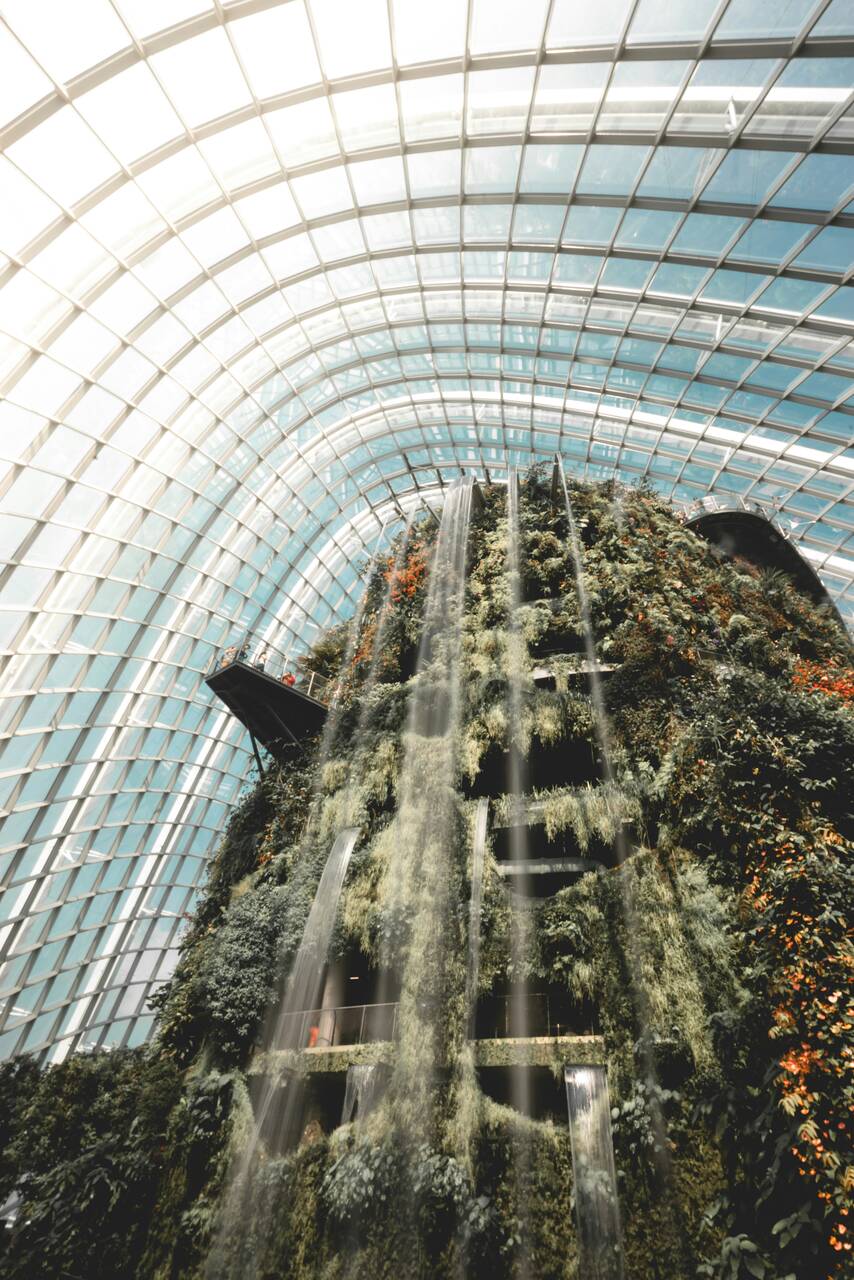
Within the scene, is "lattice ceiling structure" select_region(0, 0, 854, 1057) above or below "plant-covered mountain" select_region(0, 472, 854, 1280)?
above

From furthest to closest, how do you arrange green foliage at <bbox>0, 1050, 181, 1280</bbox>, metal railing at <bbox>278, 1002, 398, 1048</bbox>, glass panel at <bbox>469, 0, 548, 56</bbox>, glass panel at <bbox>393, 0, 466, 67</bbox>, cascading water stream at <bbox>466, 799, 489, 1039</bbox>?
glass panel at <bbox>393, 0, 466, 67</bbox>, glass panel at <bbox>469, 0, 548, 56</bbox>, metal railing at <bbox>278, 1002, 398, 1048</bbox>, cascading water stream at <bbox>466, 799, 489, 1039</bbox>, green foliage at <bbox>0, 1050, 181, 1280</bbox>

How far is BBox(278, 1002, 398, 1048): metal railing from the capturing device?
12266 millimetres

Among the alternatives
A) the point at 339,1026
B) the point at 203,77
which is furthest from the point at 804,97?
the point at 339,1026

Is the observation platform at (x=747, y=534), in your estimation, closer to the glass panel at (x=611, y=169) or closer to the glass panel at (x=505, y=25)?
the glass panel at (x=611, y=169)

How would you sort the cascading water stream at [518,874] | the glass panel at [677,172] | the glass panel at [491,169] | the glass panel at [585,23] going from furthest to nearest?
1. the glass panel at [491,169]
2. the glass panel at [677,172]
3. the glass panel at [585,23]
4. the cascading water stream at [518,874]

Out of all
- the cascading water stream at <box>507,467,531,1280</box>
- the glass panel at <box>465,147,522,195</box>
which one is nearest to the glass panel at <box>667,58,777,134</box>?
the glass panel at <box>465,147,522,195</box>

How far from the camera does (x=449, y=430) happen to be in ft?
116

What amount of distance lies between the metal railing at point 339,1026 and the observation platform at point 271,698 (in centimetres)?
831

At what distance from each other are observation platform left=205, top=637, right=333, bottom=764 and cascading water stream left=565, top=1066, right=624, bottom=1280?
1231 centimetres

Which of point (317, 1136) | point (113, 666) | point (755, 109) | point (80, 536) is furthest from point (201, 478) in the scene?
point (317, 1136)

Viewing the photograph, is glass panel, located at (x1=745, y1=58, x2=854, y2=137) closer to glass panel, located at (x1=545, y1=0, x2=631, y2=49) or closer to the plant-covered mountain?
glass panel, located at (x1=545, y1=0, x2=631, y2=49)

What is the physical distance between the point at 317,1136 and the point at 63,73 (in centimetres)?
2019

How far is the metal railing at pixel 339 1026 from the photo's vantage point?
12.3 m

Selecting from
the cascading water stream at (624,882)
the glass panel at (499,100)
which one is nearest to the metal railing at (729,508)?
the cascading water stream at (624,882)
